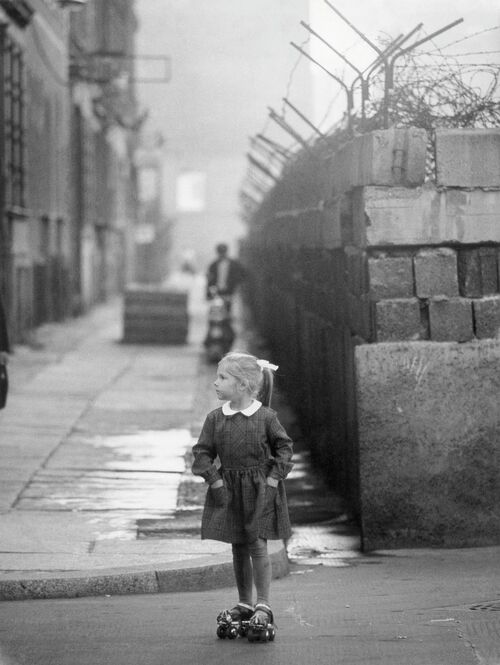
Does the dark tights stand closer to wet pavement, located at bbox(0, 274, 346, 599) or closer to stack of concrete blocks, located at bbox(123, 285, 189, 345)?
wet pavement, located at bbox(0, 274, 346, 599)

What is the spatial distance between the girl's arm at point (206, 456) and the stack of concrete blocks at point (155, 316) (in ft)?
56.7

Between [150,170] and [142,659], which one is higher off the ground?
[150,170]

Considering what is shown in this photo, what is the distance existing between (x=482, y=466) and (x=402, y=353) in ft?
2.73

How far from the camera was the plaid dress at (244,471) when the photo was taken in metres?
6.15

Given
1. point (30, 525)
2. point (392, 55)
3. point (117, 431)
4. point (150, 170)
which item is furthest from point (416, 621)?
point (150, 170)

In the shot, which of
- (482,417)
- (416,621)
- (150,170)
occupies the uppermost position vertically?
(150,170)

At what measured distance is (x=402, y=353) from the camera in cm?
848

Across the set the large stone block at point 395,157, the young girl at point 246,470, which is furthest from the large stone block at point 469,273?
the young girl at point 246,470

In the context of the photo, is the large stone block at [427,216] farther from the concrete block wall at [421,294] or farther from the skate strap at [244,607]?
the skate strap at [244,607]

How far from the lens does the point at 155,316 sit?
2361 centimetres

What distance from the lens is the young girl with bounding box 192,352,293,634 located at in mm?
6121

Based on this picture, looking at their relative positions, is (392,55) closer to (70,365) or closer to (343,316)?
(343,316)

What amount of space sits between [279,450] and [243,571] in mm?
566

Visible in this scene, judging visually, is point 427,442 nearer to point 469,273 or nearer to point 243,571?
point 469,273
